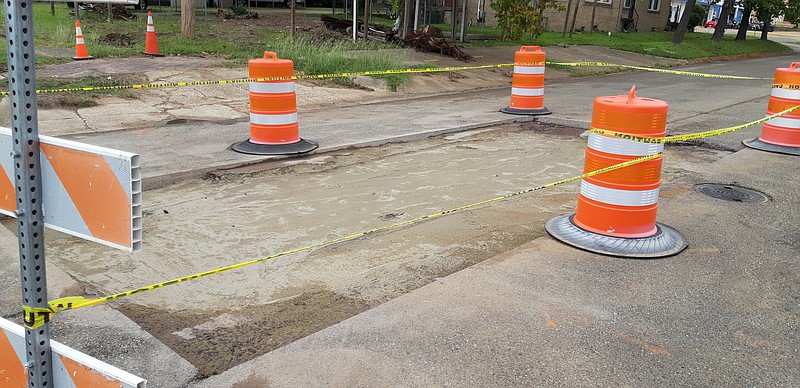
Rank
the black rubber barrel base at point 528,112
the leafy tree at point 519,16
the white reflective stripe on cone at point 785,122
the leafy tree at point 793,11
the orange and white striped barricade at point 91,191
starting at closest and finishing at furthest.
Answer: the orange and white striped barricade at point 91,191 < the white reflective stripe on cone at point 785,122 < the black rubber barrel base at point 528,112 < the leafy tree at point 519,16 < the leafy tree at point 793,11

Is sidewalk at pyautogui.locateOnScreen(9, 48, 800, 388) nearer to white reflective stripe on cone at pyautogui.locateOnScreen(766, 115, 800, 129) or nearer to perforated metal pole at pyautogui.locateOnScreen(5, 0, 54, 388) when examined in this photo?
perforated metal pole at pyautogui.locateOnScreen(5, 0, 54, 388)

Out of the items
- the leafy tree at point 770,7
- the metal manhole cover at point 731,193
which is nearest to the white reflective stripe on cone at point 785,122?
the metal manhole cover at point 731,193

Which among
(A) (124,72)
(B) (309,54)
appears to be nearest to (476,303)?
(A) (124,72)

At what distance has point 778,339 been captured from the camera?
13.7 ft

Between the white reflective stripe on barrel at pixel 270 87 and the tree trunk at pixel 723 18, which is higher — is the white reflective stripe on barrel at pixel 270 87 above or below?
below

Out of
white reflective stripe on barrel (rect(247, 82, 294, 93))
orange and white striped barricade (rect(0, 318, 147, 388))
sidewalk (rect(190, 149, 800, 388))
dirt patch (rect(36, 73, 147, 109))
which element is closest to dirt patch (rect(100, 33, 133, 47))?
dirt patch (rect(36, 73, 147, 109))

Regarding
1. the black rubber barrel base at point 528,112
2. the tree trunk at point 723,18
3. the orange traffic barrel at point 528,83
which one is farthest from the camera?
the tree trunk at point 723,18

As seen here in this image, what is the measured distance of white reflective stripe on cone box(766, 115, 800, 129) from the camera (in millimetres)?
9641

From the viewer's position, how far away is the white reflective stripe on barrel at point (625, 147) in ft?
18.3

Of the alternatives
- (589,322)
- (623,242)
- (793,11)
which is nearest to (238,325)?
(589,322)

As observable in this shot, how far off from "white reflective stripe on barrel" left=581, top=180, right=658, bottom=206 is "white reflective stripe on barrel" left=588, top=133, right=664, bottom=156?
33cm

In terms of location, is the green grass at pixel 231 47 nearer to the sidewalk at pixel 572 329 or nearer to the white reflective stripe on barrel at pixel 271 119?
the white reflective stripe on barrel at pixel 271 119

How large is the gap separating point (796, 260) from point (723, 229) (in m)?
0.79

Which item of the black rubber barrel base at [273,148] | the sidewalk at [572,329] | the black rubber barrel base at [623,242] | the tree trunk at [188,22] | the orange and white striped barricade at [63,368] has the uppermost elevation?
the tree trunk at [188,22]
